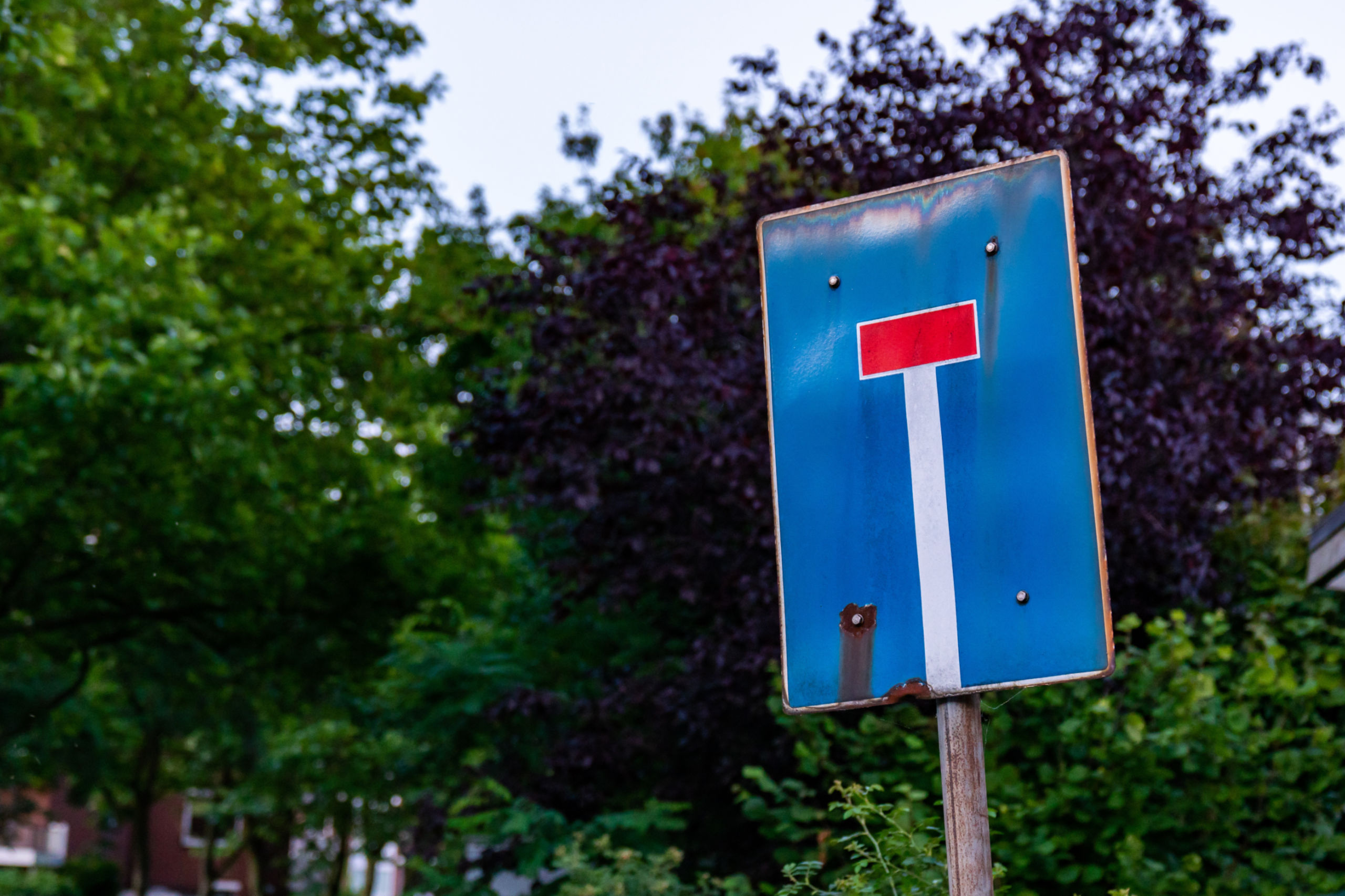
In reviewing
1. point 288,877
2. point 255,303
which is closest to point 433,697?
point 255,303

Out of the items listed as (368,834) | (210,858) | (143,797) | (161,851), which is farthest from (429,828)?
(161,851)

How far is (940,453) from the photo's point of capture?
1967mm

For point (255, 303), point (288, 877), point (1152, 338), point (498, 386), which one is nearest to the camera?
point (1152, 338)

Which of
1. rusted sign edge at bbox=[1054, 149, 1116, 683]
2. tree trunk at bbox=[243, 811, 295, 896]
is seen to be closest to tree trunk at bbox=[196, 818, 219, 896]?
tree trunk at bbox=[243, 811, 295, 896]

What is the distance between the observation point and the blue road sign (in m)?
1.85

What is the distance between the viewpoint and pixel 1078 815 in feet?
15.8

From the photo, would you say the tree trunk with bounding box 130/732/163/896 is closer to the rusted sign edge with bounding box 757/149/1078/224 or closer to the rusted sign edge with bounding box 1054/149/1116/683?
the rusted sign edge with bounding box 757/149/1078/224

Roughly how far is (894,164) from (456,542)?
7799 millimetres

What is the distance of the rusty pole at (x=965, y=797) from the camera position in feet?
6.02

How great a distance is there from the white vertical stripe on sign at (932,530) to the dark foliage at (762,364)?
4233 millimetres

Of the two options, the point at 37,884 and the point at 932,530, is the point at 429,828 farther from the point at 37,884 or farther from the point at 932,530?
the point at 37,884

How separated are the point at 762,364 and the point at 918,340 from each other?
15.7ft

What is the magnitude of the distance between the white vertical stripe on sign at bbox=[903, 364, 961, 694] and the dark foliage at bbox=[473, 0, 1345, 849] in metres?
4.23

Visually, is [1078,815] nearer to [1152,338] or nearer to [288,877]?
[1152,338]
